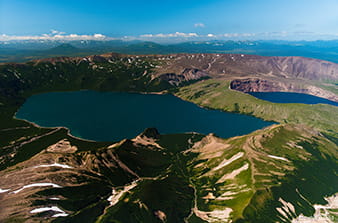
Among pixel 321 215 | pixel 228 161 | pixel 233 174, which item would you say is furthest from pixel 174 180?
pixel 321 215

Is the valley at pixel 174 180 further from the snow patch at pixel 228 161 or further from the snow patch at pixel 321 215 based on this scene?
the snow patch at pixel 321 215

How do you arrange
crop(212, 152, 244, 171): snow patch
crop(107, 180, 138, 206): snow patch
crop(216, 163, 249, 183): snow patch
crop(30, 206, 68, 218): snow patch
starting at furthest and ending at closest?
crop(212, 152, 244, 171): snow patch, crop(216, 163, 249, 183): snow patch, crop(107, 180, 138, 206): snow patch, crop(30, 206, 68, 218): snow patch

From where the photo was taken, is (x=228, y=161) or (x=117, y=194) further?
(x=228, y=161)

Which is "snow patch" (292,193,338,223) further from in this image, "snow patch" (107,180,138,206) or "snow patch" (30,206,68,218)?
"snow patch" (30,206,68,218)

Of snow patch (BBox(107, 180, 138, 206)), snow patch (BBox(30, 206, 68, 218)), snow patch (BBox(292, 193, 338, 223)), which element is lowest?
snow patch (BBox(292, 193, 338, 223))

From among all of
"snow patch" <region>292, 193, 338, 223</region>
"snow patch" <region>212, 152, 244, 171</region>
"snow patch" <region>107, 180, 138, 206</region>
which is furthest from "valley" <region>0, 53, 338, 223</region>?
"snow patch" <region>292, 193, 338, 223</region>

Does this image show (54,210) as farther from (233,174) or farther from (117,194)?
(233,174)

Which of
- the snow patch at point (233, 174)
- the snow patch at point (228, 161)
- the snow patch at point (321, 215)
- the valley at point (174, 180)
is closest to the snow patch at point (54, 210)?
the valley at point (174, 180)

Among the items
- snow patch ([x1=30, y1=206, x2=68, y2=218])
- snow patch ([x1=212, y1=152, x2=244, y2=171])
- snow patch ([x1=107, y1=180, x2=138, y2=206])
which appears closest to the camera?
snow patch ([x1=30, y1=206, x2=68, y2=218])

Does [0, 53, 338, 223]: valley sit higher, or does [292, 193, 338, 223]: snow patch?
[0, 53, 338, 223]: valley

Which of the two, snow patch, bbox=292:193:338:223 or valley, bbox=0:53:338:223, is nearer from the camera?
snow patch, bbox=292:193:338:223

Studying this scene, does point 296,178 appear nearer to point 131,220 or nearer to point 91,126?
point 131,220
